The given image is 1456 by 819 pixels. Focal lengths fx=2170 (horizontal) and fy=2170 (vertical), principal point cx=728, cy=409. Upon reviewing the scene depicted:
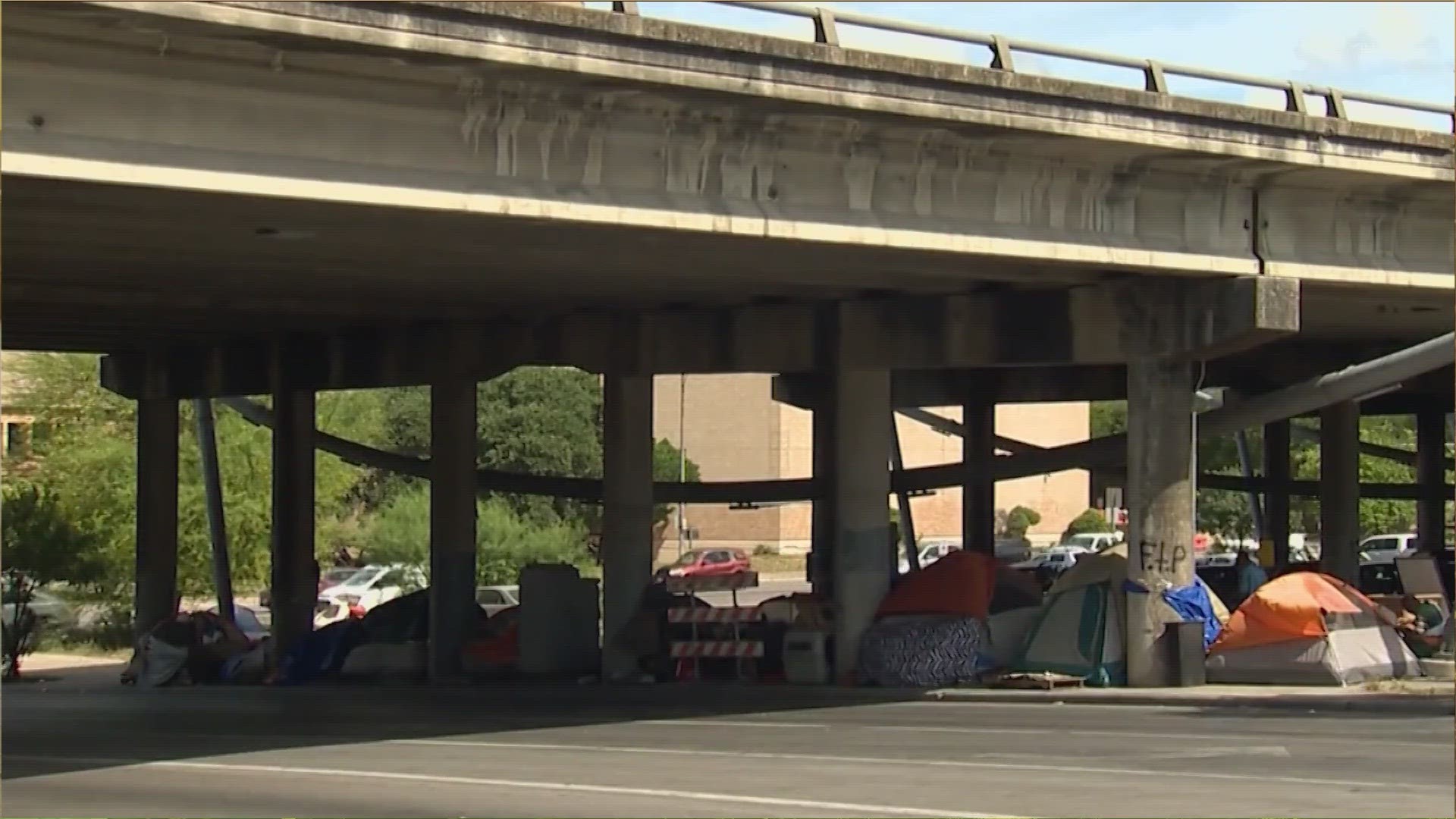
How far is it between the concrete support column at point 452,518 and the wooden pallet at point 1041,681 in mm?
10417

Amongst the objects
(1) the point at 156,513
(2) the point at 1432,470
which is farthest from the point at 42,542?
(2) the point at 1432,470

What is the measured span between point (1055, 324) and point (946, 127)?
Answer: 5.82 m

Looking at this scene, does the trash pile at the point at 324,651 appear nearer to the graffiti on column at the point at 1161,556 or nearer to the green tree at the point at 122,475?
the green tree at the point at 122,475

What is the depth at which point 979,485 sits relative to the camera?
44125 millimetres

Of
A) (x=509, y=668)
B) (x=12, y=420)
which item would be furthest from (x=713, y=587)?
(x=509, y=668)

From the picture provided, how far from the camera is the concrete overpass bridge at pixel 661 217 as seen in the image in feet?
56.6

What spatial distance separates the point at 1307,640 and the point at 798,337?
8.26 metres

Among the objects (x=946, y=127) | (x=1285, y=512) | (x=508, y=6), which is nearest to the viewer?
(x=508, y=6)

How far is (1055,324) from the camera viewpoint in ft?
89.4

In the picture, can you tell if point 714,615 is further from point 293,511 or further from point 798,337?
point 293,511

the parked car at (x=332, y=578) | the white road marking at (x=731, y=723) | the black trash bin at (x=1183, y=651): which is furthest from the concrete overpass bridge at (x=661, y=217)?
the parked car at (x=332, y=578)

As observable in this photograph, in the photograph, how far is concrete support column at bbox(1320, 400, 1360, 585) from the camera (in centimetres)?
4481

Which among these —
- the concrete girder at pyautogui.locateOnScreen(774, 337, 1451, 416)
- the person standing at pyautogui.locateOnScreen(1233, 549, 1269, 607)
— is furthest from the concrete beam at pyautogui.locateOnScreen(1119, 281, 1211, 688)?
the concrete girder at pyautogui.locateOnScreen(774, 337, 1451, 416)

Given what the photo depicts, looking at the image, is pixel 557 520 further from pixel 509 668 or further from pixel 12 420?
pixel 509 668
